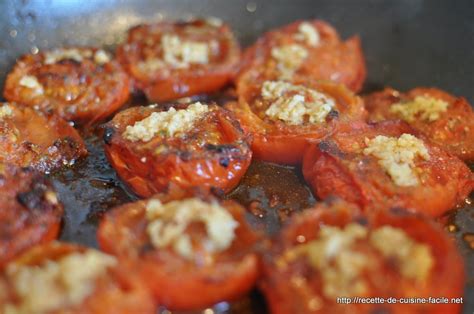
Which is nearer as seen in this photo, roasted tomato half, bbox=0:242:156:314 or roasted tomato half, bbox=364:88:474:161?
roasted tomato half, bbox=0:242:156:314

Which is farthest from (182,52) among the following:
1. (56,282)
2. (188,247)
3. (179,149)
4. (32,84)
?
(56,282)

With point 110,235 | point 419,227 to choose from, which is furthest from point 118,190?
point 419,227

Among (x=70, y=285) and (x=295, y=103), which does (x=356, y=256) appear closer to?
(x=70, y=285)

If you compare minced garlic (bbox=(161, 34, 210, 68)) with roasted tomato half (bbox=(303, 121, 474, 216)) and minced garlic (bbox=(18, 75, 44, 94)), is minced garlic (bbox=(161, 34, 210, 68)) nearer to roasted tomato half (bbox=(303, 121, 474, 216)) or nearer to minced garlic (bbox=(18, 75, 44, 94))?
minced garlic (bbox=(18, 75, 44, 94))

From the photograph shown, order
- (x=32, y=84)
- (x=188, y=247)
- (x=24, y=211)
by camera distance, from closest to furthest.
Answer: (x=188, y=247) → (x=24, y=211) → (x=32, y=84)

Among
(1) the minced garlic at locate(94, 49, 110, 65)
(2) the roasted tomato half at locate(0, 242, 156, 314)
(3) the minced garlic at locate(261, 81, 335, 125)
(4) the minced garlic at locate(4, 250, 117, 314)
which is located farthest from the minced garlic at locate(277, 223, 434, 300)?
(1) the minced garlic at locate(94, 49, 110, 65)

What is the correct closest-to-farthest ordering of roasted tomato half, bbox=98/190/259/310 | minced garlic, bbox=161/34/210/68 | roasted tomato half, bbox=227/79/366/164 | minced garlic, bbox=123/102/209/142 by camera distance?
1. roasted tomato half, bbox=98/190/259/310
2. minced garlic, bbox=123/102/209/142
3. roasted tomato half, bbox=227/79/366/164
4. minced garlic, bbox=161/34/210/68
